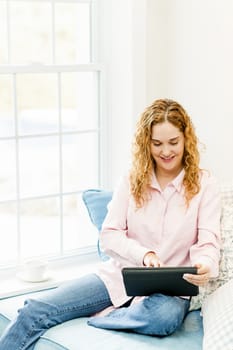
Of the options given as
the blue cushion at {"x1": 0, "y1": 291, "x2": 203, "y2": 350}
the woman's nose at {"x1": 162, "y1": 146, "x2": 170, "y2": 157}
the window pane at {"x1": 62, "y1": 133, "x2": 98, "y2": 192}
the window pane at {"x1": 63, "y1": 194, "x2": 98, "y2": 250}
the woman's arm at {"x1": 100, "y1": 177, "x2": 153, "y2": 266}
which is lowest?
the blue cushion at {"x1": 0, "y1": 291, "x2": 203, "y2": 350}

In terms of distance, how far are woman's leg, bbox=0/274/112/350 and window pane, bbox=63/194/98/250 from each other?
693 mm

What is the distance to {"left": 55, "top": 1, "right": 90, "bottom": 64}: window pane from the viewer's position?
3.29 m

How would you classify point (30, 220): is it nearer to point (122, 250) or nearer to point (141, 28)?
point (122, 250)

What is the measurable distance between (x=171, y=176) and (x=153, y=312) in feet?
1.81

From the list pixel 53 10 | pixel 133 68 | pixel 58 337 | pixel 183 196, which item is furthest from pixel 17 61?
pixel 58 337

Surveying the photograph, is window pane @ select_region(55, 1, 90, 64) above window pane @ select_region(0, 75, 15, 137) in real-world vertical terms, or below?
above

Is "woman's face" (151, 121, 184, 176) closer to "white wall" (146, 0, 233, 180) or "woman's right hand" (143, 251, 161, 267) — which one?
"woman's right hand" (143, 251, 161, 267)

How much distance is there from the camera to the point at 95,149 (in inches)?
138

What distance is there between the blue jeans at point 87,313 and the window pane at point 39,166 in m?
0.69

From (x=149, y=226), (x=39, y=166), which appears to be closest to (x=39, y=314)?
(x=149, y=226)

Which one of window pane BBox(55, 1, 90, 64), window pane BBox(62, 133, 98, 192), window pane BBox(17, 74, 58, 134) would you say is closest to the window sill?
window pane BBox(62, 133, 98, 192)

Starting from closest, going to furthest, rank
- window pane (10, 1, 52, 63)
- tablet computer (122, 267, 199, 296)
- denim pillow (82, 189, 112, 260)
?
tablet computer (122, 267, 199, 296)
denim pillow (82, 189, 112, 260)
window pane (10, 1, 52, 63)

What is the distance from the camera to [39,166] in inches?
131

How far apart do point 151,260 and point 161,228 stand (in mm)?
192
